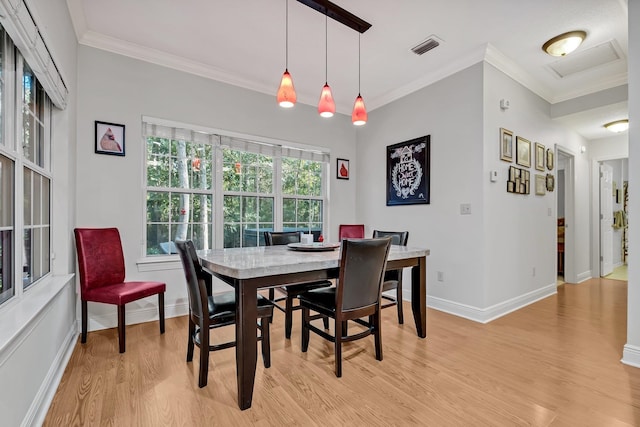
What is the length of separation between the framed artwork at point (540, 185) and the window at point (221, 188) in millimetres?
2763

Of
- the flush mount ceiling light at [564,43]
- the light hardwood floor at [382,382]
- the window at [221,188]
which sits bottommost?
the light hardwood floor at [382,382]

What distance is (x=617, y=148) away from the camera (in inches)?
195

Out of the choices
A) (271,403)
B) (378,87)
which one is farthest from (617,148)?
(271,403)

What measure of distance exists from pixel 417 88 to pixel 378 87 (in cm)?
49

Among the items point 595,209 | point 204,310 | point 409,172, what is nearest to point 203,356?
point 204,310

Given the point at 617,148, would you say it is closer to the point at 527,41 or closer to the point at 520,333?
the point at 527,41

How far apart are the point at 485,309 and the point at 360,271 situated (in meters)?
1.85

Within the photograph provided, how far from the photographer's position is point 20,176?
67.9 inches

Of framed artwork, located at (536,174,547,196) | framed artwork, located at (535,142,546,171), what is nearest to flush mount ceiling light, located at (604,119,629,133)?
framed artwork, located at (535,142,546,171)

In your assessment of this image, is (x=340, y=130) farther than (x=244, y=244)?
Yes

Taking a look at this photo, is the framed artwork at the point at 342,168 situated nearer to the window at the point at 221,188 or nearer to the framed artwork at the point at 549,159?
the window at the point at 221,188

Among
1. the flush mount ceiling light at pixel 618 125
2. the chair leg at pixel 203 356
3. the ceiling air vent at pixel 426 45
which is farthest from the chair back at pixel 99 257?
the flush mount ceiling light at pixel 618 125

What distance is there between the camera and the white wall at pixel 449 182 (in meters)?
3.16

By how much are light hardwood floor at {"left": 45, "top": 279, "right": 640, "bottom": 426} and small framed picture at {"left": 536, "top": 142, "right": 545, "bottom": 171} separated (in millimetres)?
1966
